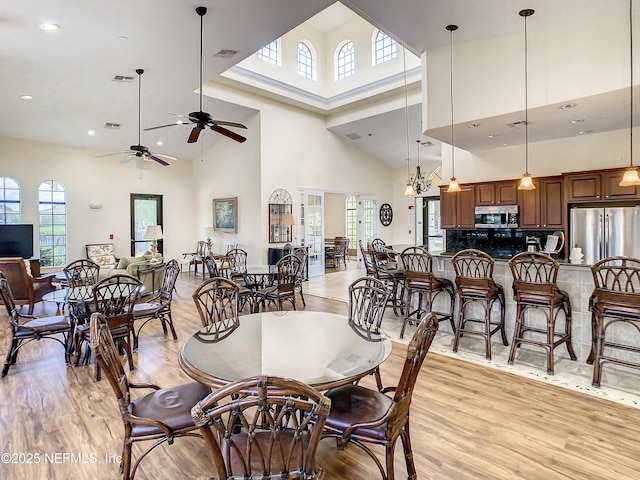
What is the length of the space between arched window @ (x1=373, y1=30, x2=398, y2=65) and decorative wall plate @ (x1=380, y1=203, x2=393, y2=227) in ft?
14.7

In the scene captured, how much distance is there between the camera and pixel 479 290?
13.0 ft

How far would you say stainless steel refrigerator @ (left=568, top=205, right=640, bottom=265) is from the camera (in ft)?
16.7

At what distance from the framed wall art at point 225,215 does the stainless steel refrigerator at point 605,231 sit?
7131 millimetres

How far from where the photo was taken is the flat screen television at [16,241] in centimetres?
728

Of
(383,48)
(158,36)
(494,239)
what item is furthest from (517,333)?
(383,48)

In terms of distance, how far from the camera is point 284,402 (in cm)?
125

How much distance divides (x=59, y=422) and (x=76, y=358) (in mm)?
1337

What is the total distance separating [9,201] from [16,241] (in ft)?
4.39

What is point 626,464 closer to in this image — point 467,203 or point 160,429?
point 160,429

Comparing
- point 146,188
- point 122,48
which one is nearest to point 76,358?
point 122,48

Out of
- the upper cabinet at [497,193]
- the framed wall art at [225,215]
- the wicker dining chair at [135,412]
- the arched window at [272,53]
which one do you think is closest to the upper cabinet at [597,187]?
the upper cabinet at [497,193]

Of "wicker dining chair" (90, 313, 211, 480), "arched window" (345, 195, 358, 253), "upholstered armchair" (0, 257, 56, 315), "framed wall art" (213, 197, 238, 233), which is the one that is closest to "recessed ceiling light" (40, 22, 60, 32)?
"upholstered armchair" (0, 257, 56, 315)

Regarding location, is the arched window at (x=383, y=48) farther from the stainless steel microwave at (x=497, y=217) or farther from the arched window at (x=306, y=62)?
the stainless steel microwave at (x=497, y=217)

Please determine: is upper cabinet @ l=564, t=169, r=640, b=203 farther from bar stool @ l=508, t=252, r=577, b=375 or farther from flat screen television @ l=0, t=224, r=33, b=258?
flat screen television @ l=0, t=224, r=33, b=258
